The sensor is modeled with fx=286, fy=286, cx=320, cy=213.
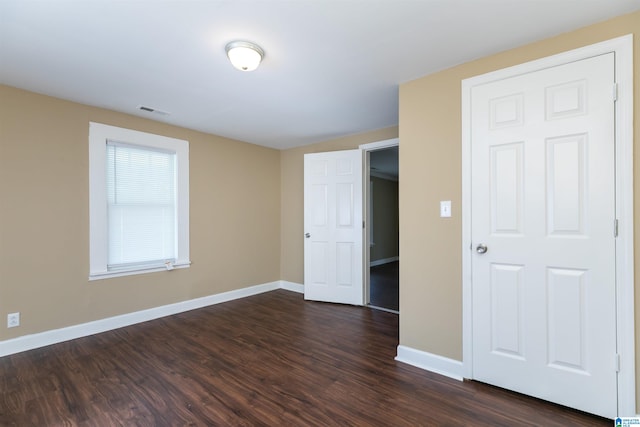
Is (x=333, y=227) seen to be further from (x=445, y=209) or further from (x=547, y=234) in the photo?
(x=547, y=234)

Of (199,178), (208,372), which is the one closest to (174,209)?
(199,178)

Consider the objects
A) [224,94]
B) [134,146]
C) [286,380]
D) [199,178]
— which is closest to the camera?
[286,380]

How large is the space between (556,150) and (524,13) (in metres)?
0.84

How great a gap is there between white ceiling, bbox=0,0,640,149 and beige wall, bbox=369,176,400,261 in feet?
15.7

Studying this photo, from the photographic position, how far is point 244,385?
2064 mm

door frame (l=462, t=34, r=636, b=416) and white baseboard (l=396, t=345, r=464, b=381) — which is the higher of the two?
door frame (l=462, t=34, r=636, b=416)

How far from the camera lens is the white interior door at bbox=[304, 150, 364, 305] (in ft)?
13.1

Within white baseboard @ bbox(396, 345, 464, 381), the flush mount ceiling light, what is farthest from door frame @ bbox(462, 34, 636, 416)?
the flush mount ceiling light

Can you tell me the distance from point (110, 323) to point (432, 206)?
350 cm

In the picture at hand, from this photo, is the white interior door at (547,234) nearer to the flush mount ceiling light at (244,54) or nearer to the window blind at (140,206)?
the flush mount ceiling light at (244,54)

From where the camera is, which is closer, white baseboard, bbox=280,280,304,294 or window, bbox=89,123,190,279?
window, bbox=89,123,190,279

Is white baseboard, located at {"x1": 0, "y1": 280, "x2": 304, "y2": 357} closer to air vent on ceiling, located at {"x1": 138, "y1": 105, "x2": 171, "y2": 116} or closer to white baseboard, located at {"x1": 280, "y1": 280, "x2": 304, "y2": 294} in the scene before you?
white baseboard, located at {"x1": 280, "y1": 280, "x2": 304, "y2": 294}

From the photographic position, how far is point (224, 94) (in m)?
2.72

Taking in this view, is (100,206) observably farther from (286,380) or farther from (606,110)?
(606,110)
